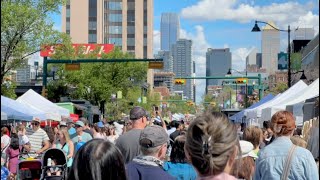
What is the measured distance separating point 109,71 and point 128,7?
3107 inches

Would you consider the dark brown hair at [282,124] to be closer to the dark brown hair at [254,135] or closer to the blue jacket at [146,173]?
the blue jacket at [146,173]

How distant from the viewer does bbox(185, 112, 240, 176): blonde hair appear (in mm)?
3223

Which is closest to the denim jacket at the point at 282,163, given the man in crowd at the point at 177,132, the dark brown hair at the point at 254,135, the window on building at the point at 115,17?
the dark brown hair at the point at 254,135

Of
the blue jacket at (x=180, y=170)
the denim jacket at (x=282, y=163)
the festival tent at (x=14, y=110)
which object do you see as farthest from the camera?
the festival tent at (x=14, y=110)

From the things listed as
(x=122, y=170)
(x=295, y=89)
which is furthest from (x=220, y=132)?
(x=295, y=89)

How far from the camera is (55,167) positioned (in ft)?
31.2

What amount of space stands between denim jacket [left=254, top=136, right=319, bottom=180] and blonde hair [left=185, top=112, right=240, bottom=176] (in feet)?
6.83

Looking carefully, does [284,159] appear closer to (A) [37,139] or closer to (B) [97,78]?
(A) [37,139]

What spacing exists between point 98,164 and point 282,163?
2.30 m

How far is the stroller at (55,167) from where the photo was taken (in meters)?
9.17

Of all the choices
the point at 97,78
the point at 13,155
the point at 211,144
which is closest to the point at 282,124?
the point at 211,144

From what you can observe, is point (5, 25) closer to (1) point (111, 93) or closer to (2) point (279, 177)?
(2) point (279, 177)

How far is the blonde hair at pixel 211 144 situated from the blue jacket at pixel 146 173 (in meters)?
1.93

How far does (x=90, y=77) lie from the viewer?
64.2 metres
